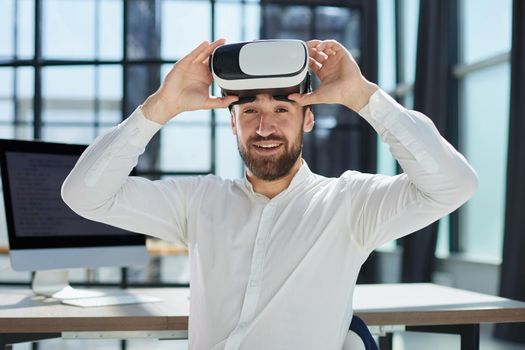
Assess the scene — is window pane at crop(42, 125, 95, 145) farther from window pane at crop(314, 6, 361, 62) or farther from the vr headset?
the vr headset

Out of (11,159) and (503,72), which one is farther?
(503,72)

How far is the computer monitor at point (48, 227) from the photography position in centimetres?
244

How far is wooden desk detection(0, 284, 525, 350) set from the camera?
6.66 ft

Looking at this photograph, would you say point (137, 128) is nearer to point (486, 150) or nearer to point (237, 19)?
point (486, 150)

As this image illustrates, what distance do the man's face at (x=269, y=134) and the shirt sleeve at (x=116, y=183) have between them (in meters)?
0.25

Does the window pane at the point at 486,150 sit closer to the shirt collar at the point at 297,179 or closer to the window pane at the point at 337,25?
the window pane at the point at 337,25

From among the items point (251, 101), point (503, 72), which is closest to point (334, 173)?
point (503, 72)

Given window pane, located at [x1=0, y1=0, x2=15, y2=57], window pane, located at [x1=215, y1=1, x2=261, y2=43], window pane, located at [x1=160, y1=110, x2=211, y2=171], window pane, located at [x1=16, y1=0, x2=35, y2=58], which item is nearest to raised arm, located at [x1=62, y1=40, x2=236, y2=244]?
window pane, located at [x1=215, y1=1, x2=261, y2=43]

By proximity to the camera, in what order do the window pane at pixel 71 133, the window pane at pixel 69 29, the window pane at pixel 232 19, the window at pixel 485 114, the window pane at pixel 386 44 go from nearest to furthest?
the window at pixel 485 114 < the window pane at pixel 232 19 < the window pane at pixel 69 29 < the window pane at pixel 71 133 < the window pane at pixel 386 44

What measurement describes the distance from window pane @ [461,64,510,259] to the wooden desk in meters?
3.80

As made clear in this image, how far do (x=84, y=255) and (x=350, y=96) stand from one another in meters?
1.28

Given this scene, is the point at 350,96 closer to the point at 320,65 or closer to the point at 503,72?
the point at 320,65

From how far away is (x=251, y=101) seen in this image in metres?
1.88

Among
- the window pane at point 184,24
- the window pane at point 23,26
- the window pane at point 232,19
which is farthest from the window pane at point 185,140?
the window pane at point 23,26
